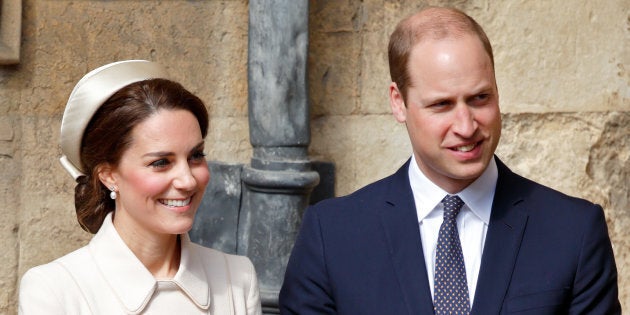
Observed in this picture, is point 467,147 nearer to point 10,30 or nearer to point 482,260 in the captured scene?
point 482,260

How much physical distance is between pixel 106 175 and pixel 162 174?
19 centimetres

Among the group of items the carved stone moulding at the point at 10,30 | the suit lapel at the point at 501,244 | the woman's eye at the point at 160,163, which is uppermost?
the carved stone moulding at the point at 10,30

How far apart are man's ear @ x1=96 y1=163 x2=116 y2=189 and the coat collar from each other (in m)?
0.10

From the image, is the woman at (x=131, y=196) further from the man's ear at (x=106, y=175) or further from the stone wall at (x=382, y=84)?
the stone wall at (x=382, y=84)

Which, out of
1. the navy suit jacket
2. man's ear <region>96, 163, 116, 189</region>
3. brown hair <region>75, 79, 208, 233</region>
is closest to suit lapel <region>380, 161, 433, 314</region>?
the navy suit jacket

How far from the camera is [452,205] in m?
2.82

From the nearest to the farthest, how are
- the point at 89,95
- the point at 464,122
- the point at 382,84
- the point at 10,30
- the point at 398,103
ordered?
the point at 464,122 → the point at 89,95 → the point at 398,103 → the point at 10,30 → the point at 382,84

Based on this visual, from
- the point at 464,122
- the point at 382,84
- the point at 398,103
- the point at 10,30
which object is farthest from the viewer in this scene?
the point at 382,84

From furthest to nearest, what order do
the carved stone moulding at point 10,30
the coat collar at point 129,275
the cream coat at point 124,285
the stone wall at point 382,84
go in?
the stone wall at point 382,84 < the carved stone moulding at point 10,30 < the coat collar at point 129,275 < the cream coat at point 124,285

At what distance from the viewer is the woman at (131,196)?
272 centimetres

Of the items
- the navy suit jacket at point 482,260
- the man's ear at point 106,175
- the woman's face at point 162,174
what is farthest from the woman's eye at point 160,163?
the navy suit jacket at point 482,260

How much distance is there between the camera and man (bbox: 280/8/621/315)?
2715mm

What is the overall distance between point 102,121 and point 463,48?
0.93 meters

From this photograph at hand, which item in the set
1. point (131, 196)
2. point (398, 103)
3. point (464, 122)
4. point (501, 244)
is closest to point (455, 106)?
point (464, 122)
